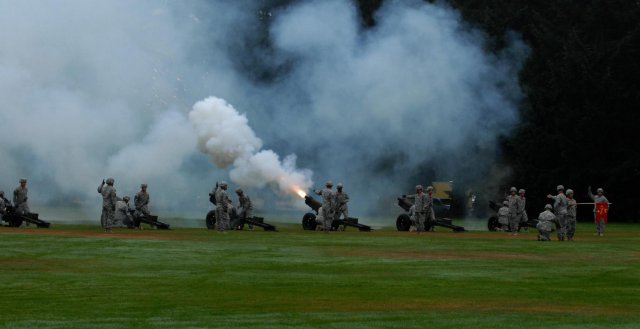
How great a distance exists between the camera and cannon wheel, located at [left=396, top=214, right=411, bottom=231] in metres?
50.6

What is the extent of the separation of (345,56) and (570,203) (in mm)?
18318

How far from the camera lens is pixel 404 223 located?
50.8 m

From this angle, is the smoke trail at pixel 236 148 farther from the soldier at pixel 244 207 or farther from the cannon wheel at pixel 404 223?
the cannon wheel at pixel 404 223

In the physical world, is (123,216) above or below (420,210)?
below

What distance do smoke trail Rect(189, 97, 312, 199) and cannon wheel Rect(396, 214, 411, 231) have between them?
5.28m

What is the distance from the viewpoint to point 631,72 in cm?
7131

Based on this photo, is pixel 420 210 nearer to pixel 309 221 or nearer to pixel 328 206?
pixel 328 206

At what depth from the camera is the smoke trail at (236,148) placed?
52.9 metres

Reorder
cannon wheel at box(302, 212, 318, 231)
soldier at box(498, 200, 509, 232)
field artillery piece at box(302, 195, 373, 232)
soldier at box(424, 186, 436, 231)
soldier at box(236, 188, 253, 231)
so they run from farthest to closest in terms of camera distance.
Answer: soldier at box(498, 200, 509, 232) < cannon wheel at box(302, 212, 318, 231) < soldier at box(236, 188, 253, 231) < soldier at box(424, 186, 436, 231) < field artillery piece at box(302, 195, 373, 232)

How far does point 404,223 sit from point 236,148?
7.79m

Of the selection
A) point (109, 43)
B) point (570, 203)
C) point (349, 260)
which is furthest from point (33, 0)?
point (349, 260)

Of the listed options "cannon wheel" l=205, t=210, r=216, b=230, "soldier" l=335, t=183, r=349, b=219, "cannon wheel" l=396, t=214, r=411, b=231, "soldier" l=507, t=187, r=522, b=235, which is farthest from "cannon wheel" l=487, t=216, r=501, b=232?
"cannon wheel" l=205, t=210, r=216, b=230

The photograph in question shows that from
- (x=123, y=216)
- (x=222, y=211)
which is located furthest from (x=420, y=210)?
(x=123, y=216)

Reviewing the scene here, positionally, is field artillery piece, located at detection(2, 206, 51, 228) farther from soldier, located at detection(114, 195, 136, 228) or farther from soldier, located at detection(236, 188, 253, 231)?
soldier, located at detection(236, 188, 253, 231)
